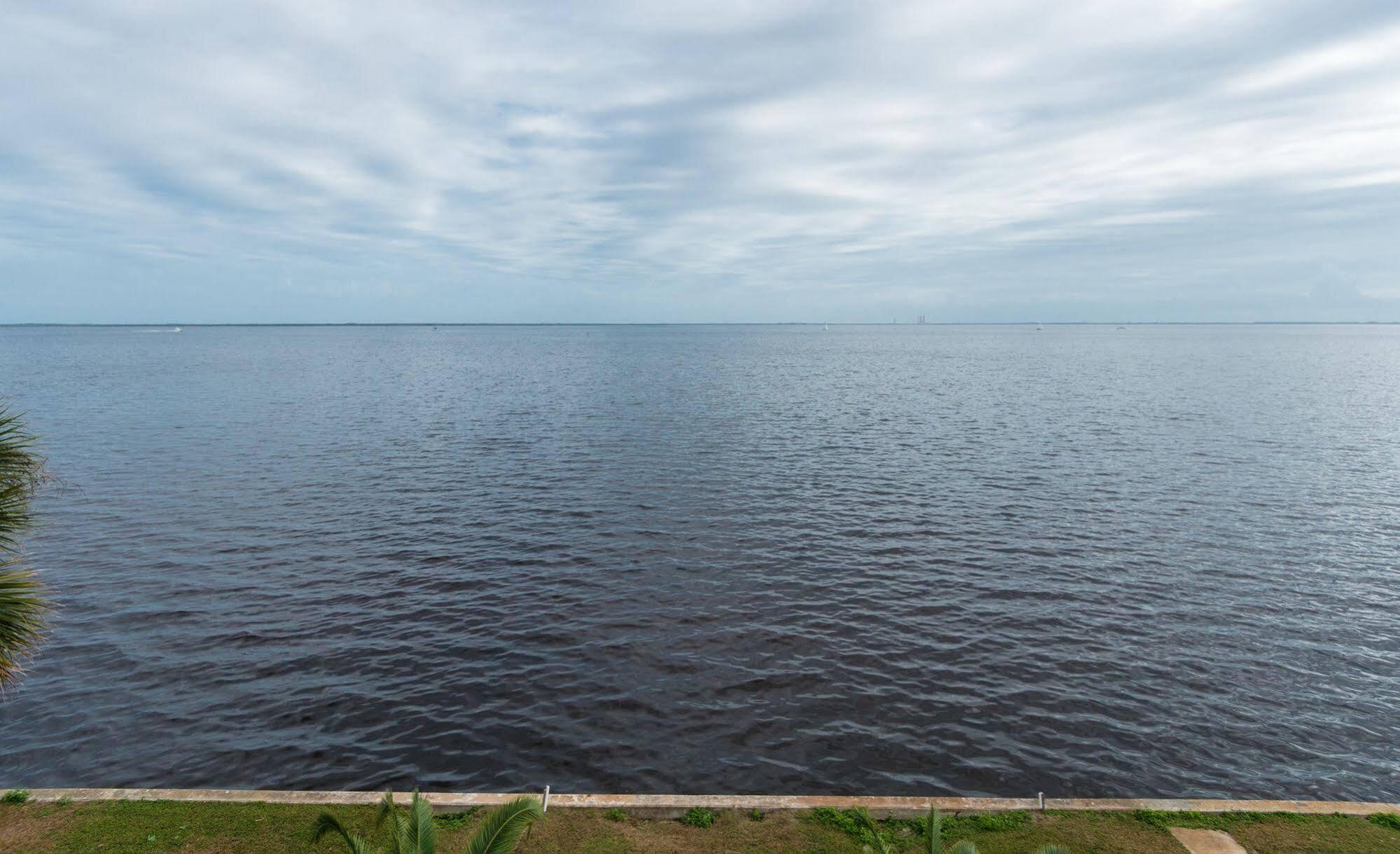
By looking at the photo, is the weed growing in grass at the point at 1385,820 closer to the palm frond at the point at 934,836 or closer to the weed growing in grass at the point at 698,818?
the palm frond at the point at 934,836

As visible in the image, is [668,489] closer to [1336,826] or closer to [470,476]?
[470,476]

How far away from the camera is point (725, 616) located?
25.1 meters

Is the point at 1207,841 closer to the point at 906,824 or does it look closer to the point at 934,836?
the point at 906,824

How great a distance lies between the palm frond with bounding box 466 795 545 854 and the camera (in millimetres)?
10234

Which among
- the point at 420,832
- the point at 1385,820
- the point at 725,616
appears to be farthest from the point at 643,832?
the point at 1385,820

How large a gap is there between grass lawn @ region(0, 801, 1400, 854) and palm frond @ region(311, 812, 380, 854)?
722 millimetres

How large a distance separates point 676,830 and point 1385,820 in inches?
514

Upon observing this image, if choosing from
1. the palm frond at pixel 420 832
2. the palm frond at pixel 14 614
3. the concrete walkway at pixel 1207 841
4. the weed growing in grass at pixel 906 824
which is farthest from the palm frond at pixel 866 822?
the palm frond at pixel 14 614

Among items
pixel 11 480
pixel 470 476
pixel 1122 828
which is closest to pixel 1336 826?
pixel 1122 828

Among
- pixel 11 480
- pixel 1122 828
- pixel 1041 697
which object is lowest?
pixel 1041 697

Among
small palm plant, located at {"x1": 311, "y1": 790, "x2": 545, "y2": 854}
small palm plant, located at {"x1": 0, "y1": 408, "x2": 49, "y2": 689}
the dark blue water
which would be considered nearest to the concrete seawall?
the dark blue water

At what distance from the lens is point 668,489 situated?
139 feet

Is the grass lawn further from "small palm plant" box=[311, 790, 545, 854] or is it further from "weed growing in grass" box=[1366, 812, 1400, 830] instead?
A: "small palm plant" box=[311, 790, 545, 854]

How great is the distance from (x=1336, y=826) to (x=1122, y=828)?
153 inches
